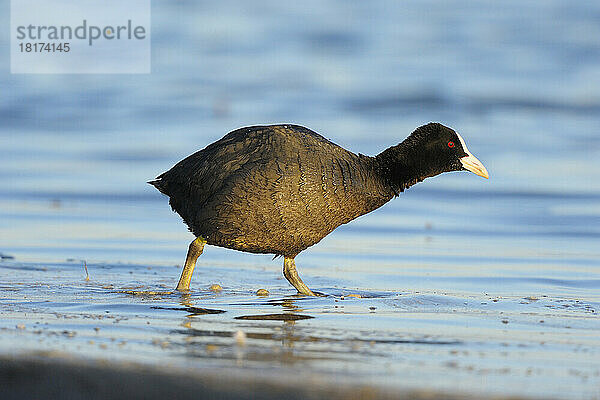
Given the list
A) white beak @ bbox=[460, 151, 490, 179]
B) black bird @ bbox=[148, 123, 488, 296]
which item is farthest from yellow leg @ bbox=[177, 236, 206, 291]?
white beak @ bbox=[460, 151, 490, 179]

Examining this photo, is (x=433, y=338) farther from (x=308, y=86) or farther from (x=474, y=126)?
(x=308, y=86)

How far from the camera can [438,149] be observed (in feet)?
23.9

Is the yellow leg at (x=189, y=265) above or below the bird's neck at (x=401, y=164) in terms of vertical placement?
below

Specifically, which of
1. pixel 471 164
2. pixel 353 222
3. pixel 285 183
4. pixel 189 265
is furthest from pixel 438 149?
pixel 353 222

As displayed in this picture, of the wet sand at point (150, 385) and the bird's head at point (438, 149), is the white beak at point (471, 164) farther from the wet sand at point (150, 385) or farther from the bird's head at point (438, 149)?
the wet sand at point (150, 385)

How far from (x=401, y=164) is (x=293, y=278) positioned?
120 cm

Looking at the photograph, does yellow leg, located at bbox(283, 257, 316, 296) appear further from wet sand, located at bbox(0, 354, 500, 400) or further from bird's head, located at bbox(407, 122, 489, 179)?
wet sand, located at bbox(0, 354, 500, 400)

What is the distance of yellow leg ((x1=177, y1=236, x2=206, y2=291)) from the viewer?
7062mm

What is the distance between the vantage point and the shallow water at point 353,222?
4.57m

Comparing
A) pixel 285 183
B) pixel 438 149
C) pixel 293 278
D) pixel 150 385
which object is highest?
pixel 438 149

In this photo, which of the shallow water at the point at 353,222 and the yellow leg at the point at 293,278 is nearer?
the shallow water at the point at 353,222

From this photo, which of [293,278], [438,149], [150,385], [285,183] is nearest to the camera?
[150,385]

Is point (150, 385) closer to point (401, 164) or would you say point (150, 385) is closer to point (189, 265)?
point (189, 265)

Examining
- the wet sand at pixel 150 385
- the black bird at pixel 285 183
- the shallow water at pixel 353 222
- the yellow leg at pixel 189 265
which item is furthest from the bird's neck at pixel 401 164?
the wet sand at pixel 150 385
